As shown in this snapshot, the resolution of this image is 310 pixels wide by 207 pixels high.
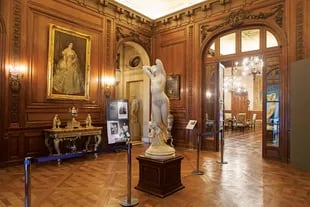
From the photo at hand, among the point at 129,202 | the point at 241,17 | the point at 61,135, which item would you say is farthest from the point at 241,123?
the point at 129,202

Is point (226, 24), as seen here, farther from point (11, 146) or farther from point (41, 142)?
point (11, 146)

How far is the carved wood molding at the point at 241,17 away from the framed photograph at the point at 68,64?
3.84 meters

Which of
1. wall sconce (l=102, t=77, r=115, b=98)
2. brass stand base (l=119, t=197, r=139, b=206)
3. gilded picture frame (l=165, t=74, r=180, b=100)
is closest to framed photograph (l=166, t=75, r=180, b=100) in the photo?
gilded picture frame (l=165, t=74, r=180, b=100)

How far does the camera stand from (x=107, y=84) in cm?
759

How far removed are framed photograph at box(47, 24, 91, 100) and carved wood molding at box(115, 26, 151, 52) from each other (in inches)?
50.3

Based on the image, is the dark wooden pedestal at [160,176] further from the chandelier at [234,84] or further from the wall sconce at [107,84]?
the chandelier at [234,84]

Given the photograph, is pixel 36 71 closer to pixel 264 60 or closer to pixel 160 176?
pixel 160 176

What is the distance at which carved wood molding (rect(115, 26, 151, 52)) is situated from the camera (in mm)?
7992

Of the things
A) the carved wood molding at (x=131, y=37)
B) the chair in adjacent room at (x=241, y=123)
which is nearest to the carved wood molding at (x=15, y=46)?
the carved wood molding at (x=131, y=37)

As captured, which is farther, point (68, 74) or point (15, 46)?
point (68, 74)

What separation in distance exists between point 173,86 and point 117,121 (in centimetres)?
251

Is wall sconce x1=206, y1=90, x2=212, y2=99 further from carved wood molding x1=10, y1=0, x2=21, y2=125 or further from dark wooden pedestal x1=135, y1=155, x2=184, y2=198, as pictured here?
carved wood molding x1=10, y1=0, x2=21, y2=125

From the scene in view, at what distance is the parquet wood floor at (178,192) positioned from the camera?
132 inches

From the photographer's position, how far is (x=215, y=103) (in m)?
7.71
